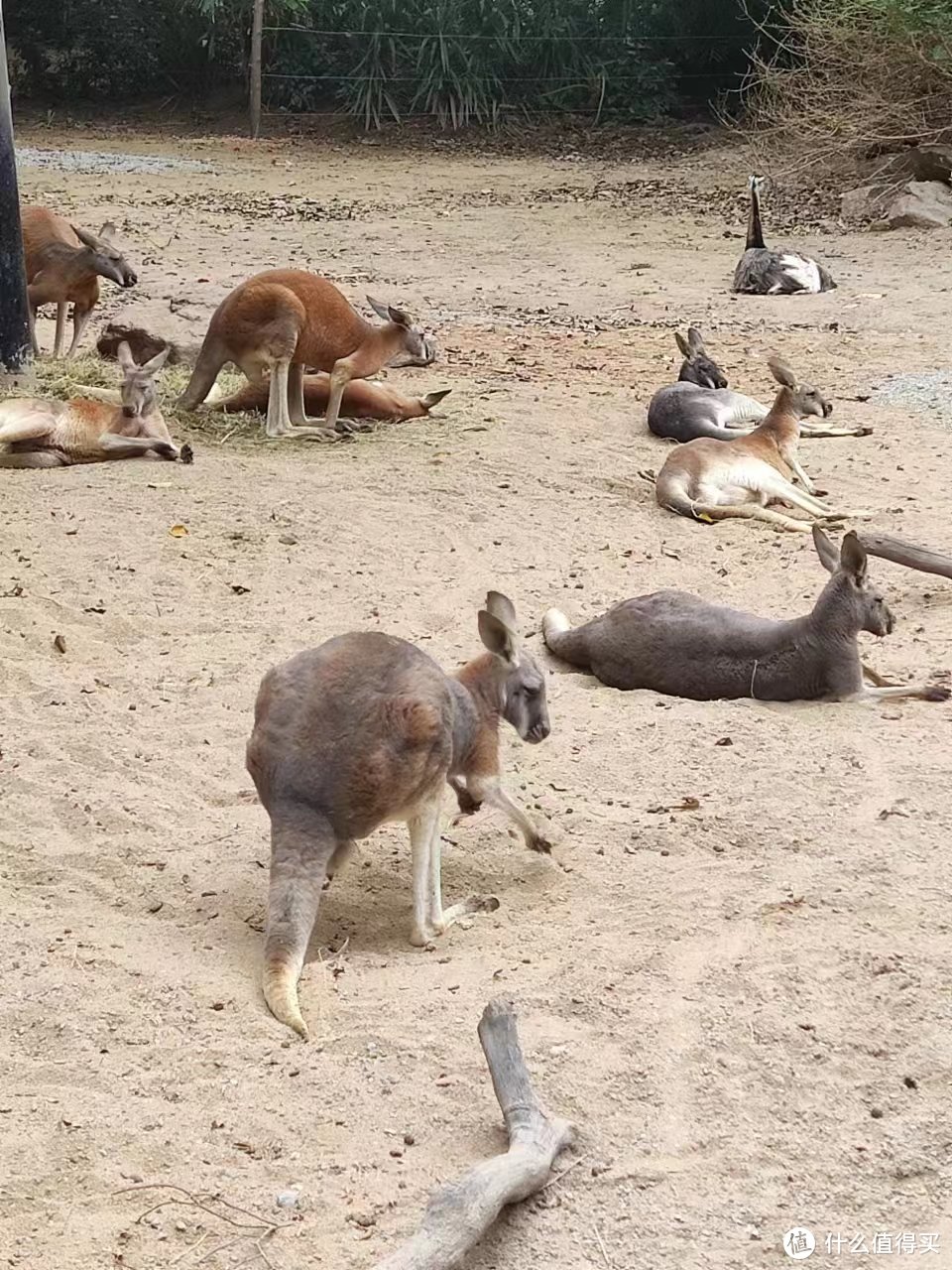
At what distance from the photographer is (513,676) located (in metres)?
4.08

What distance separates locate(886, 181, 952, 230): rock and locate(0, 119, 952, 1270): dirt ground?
17.0 ft

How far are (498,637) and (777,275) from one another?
7.54 metres

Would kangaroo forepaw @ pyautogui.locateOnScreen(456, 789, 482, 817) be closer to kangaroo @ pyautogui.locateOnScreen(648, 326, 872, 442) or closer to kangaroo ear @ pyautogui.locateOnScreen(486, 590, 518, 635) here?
kangaroo ear @ pyautogui.locateOnScreen(486, 590, 518, 635)

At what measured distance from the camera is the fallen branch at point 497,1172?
7.89 ft

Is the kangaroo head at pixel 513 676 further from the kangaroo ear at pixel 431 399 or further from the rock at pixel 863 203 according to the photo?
the rock at pixel 863 203

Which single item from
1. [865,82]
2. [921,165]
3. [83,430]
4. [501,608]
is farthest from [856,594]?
[865,82]

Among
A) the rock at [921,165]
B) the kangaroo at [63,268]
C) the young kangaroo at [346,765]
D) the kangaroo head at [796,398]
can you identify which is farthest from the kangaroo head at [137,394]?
the rock at [921,165]

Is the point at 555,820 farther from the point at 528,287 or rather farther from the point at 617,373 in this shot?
the point at 528,287

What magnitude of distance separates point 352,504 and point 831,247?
739cm

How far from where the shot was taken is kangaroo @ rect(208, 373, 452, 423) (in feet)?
26.0

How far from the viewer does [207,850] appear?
12.9ft

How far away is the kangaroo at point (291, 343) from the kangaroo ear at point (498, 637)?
12.0 feet

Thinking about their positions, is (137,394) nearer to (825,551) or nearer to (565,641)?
(565,641)

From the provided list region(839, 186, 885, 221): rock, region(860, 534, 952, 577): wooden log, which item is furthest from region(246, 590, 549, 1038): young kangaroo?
region(839, 186, 885, 221): rock
